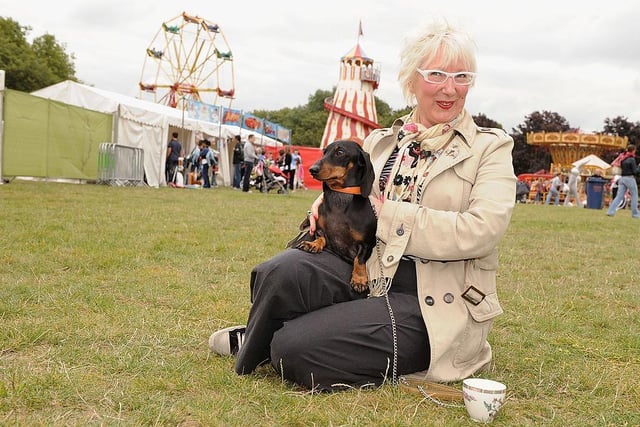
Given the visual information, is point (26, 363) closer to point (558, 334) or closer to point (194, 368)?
point (194, 368)

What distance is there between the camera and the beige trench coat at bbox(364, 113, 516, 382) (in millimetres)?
2570

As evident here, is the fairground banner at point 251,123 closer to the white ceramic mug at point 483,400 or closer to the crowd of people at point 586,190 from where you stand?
the crowd of people at point 586,190

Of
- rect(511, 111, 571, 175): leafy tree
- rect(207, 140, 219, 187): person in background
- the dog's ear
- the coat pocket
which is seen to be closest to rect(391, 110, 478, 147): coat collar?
the dog's ear

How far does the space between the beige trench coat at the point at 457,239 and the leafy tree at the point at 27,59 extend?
43296mm

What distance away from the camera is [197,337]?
3.39 meters

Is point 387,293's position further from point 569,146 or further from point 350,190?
point 569,146

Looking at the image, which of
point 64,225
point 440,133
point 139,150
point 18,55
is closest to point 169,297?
point 440,133

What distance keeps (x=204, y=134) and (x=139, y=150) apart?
6148mm

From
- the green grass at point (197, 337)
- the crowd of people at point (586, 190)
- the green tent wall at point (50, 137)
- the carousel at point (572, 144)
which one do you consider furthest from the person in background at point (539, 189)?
the green grass at point (197, 337)

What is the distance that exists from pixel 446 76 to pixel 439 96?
91 mm

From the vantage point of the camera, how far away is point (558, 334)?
3861mm

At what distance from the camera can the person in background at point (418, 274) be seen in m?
2.57

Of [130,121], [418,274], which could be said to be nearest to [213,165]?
[130,121]

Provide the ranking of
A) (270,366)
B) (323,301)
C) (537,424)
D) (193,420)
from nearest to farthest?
(193,420)
(537,424)
(323,301)
(270,366)
